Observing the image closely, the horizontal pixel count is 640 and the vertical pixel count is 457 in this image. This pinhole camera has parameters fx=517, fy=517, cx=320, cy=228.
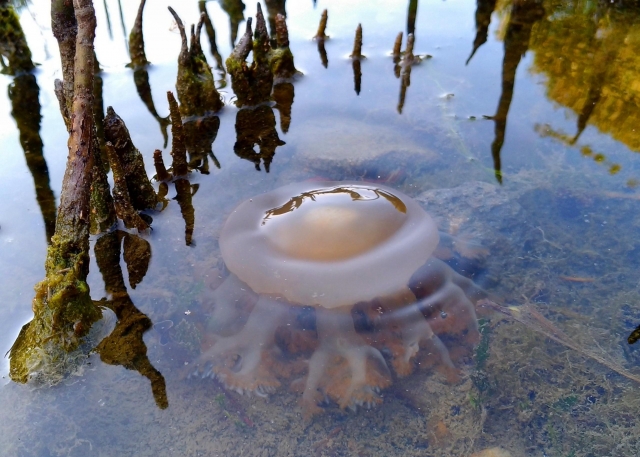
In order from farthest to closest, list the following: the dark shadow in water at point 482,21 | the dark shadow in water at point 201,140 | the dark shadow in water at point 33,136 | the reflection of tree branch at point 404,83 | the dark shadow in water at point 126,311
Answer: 1. the dark shadow in water at point 482,21
2. the reflection of tree branch at point 404,83
3. the dark shadow in water at point 201,140
4. the dark shadow in water at point 33,136
5. the dark shadow in water at point 126,311

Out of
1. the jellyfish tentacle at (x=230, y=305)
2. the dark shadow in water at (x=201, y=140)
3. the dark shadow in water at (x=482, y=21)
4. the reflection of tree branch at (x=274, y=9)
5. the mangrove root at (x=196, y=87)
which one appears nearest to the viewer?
the jellyfish tentacle at (x=230, y=305)

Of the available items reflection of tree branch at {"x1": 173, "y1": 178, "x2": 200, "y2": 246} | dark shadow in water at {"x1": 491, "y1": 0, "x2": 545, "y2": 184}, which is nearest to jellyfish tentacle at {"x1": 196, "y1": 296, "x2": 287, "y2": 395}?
reflection of tree branch at {"x1": 173, "y1": 178, "x2": 200, "y2": 246}

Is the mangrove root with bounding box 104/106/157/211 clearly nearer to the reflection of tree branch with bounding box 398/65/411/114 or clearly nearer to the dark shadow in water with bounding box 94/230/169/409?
the dark shadow in water with bounding box 94/230/169/409

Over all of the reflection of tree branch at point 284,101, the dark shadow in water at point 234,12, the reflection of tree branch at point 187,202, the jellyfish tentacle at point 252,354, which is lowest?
the jellyfish tentacle at point 252,354

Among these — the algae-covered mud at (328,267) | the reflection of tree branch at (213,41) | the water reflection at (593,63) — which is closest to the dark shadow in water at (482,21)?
the water reflection at (593,63)

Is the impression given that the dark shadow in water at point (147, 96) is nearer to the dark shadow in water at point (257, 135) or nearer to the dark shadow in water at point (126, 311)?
the dark shadow in water at point (257, 135)

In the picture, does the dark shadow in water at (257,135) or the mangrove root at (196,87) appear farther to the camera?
the mangrove root at (196,87)

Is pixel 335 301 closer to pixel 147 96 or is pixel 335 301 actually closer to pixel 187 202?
pixel 187 202
